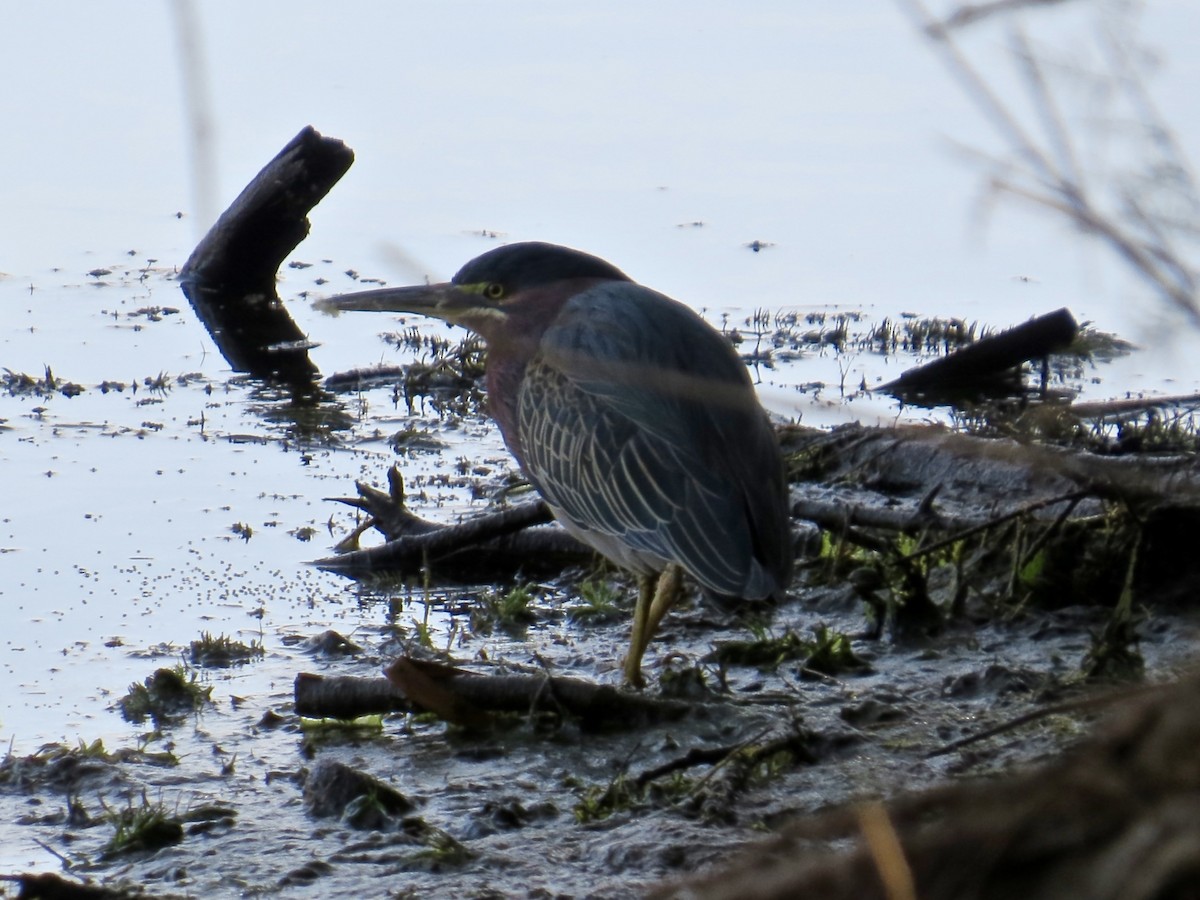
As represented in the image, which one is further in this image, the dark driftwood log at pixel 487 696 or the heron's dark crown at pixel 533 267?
the heron's dark crown at pixel 533 267

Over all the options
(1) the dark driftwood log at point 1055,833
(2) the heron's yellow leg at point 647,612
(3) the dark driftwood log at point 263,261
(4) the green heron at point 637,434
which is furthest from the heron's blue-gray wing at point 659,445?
(3) the dark driftwood log at point 263,261

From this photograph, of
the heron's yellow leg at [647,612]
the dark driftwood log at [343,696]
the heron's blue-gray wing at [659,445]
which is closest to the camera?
the dark driftwood log at [343,696]

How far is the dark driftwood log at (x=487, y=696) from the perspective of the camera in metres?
4.20

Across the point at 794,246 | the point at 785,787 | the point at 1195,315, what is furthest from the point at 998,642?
the point at 794,246

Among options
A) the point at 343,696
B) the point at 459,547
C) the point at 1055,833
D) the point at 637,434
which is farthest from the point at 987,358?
the point at 1055,833

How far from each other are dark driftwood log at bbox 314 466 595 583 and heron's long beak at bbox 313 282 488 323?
691 millimetres

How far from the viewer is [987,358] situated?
7879 millimetres

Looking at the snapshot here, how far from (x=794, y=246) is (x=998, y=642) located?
7.11 metres

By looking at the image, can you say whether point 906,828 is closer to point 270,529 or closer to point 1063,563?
point 1063,563

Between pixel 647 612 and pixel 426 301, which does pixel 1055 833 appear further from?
pixel 426 301

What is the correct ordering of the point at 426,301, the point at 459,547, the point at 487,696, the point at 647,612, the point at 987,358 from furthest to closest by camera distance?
the point at 987,358
the point at 459,547
the point at 426,301
the point at 647,612
the point at 487,696

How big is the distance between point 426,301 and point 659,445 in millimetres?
1230

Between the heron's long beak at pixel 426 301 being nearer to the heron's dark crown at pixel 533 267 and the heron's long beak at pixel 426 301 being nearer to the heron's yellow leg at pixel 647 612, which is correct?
the heron's dark crown at pixel 533 267

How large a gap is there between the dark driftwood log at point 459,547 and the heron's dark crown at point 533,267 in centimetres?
84
